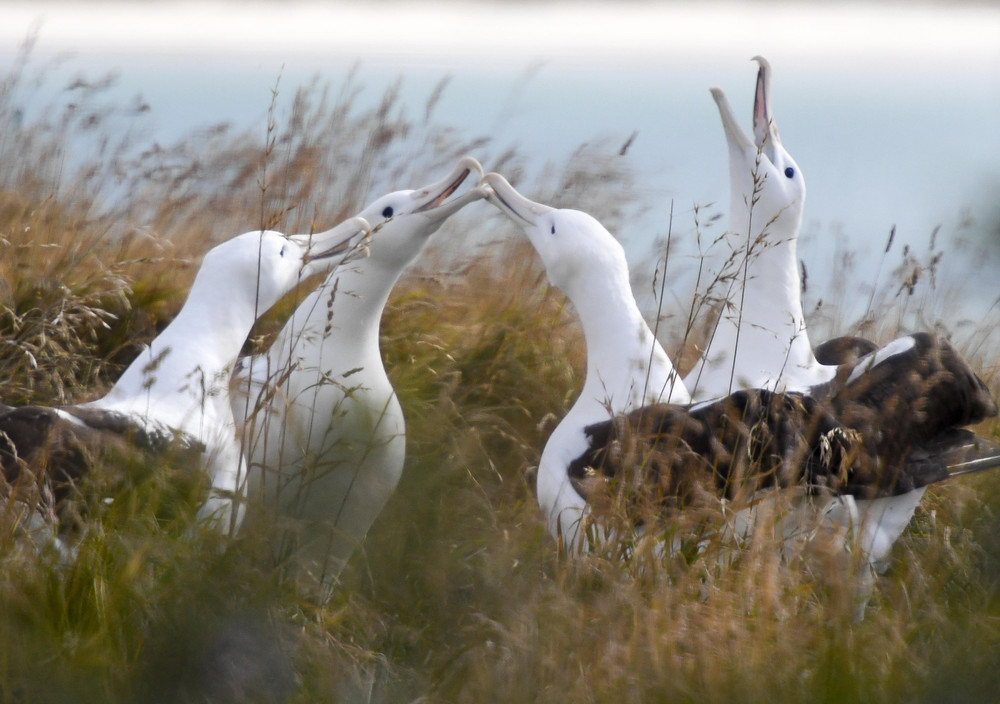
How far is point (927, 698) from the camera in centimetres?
110

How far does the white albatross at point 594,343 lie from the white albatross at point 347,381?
0.33m

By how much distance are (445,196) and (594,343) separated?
649mm

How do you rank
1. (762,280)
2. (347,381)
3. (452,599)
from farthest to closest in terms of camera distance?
(762,280), (347,381), (452,599)

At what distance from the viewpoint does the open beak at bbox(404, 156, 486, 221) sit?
3.42 meters

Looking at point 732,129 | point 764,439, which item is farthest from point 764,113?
point 764,439

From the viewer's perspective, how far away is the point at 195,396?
293 centimetres

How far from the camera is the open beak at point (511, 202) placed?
138 inches

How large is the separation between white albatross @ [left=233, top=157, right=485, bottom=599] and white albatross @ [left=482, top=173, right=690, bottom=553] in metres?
0.33

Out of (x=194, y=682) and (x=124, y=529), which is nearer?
A: (x=194, y=682)

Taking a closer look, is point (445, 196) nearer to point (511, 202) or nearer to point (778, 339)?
point (511, 202)

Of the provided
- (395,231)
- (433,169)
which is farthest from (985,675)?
(433,169)

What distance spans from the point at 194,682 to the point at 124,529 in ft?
2.96

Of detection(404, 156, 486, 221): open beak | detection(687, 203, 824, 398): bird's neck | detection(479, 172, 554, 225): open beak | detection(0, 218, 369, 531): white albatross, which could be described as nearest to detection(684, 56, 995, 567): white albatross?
detection(687, 203, 824, 398): bird's neck

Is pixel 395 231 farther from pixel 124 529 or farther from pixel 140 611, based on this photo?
pixel 140 611
